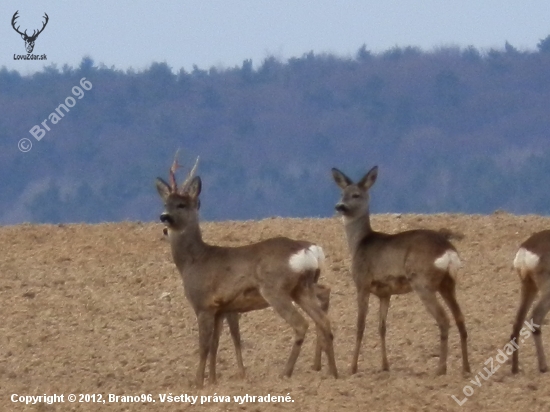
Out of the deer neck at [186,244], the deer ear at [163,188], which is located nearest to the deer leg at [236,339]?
the deer neck at [186,244]

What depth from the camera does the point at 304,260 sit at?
12.3m

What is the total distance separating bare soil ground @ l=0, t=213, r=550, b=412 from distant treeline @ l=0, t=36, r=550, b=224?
1401 inches

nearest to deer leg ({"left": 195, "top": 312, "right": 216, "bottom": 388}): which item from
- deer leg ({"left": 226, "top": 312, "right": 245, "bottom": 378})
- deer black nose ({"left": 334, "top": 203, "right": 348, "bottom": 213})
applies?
deer leg ({"left": 226, "top": 312, "right": 245, "bottom": 378})

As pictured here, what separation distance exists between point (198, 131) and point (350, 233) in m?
59.0

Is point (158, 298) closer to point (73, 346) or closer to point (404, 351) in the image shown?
point (73, 346)

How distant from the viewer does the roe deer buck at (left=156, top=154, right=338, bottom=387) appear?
40.1ft

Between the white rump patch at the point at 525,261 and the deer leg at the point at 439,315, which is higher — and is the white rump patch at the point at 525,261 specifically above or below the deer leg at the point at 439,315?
above

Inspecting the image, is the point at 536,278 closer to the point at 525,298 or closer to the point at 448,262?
the point at 525,298

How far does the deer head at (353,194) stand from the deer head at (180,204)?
1633 millimetres

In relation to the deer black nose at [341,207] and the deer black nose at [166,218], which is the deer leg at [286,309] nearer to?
the deer black nose at [166,218]

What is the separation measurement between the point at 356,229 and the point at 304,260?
5.33 ft

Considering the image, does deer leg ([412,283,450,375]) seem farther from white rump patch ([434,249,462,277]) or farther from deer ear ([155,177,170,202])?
deer ear ([155,177,170,202])

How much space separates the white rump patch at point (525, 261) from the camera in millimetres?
12453

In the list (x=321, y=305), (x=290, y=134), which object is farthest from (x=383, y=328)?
(x=290, y=134)
